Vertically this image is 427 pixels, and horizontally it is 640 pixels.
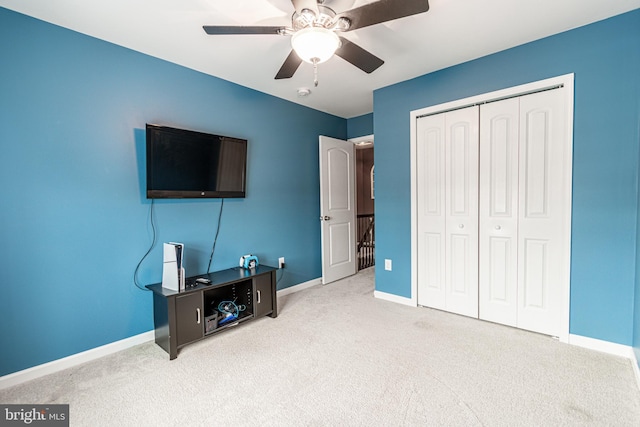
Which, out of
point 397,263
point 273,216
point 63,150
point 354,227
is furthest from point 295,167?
point 63,150

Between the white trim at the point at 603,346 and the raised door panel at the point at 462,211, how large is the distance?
75cm

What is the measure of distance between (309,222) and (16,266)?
9.32 feet

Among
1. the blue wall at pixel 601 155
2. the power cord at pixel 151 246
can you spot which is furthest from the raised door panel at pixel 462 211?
→ the power cord at pixel 151 246

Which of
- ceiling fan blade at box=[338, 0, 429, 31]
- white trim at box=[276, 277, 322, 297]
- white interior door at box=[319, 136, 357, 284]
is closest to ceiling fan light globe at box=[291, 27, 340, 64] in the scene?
ceiling fan blade at box=[338, 0, 429, 31]

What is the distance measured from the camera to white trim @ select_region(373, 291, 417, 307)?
3340 millimetres

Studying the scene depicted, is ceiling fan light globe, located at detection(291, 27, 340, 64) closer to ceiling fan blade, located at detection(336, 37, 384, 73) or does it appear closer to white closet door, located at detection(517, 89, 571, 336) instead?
ceiling fan blade, located at detection(336, 37, 384, 73)

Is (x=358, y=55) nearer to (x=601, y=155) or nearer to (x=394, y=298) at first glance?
(x=601, y=155)

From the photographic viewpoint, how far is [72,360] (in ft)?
7.25

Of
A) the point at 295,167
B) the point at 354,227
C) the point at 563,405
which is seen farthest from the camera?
the point at 354,227

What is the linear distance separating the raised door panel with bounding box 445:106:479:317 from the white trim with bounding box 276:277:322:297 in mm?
1760

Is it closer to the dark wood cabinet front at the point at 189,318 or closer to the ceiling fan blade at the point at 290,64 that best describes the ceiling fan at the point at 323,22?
the ceiling fan blade at the point at 290,64

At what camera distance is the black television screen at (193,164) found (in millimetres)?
2453

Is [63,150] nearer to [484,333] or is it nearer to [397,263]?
[397,263]

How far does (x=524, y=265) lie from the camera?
2.60m
